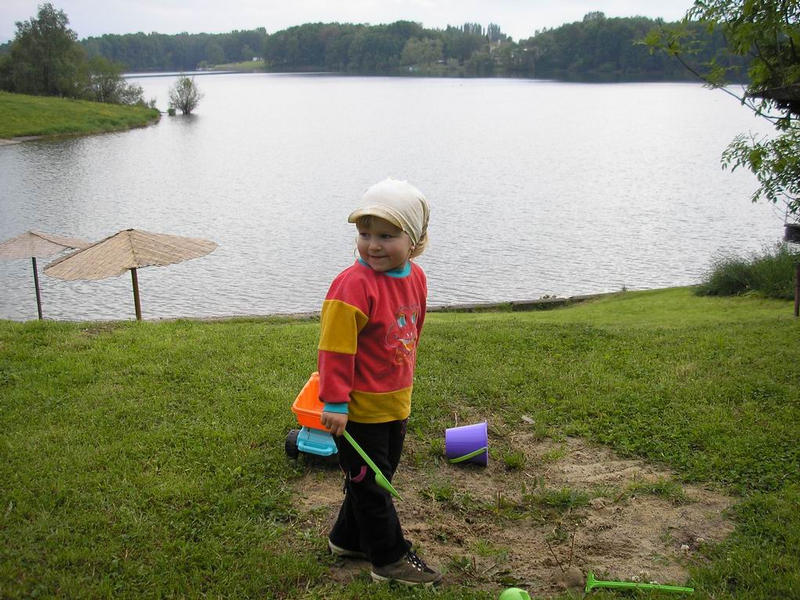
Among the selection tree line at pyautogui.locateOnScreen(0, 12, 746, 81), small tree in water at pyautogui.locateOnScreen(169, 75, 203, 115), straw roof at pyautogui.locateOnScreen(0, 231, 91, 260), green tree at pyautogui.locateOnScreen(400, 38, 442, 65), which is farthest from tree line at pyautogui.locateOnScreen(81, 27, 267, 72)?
straw roof at pyautogui.locateOnScreen(0, 231, 91, 260)

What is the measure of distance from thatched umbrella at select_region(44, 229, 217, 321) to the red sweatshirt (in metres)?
6.30

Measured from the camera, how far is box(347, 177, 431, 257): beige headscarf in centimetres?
334

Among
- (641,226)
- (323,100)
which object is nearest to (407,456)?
(641,226)

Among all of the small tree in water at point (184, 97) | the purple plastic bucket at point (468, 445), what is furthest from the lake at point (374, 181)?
the small tree in water at point (184, 97)

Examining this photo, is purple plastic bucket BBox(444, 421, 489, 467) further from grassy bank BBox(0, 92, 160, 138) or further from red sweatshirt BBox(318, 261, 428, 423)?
grassy bank BBox(0, 92, 160, 138)

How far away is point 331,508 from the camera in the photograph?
4.31m

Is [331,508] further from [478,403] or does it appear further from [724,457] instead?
[724,457]

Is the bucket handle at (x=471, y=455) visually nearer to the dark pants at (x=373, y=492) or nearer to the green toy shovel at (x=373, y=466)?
the dark pants at (x=373, y=492)

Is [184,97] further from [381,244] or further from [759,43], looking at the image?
[381,244]

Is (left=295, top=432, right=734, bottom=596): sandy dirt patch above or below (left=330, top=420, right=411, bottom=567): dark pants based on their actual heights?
below

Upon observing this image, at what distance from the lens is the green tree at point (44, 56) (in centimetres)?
6297

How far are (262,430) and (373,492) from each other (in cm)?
185

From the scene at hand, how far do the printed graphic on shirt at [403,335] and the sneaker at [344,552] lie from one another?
1061 millimetres

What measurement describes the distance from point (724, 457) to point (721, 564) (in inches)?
51.5
